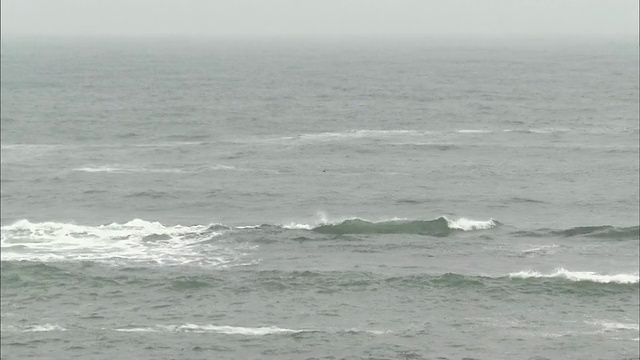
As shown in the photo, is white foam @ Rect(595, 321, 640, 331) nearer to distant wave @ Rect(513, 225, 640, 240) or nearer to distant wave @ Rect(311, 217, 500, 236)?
distant wave @ Rect(513, 225, 640, 240)

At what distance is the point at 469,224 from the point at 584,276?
13679 millimetres

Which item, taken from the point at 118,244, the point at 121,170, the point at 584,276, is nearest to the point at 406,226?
the point at 584,276

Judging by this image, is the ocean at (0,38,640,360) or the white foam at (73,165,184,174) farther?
the white foam at (73,165,184,174)

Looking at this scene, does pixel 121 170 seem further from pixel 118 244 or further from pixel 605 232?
pixel 605 232

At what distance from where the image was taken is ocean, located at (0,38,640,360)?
2272 inches

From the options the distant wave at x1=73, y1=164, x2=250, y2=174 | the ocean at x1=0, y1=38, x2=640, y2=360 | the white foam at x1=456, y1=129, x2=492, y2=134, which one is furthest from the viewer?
the white foam at x1=456, y1=129, x2=492, y2=134

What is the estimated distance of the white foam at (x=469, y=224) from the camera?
77938 mm

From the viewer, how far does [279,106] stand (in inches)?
5920

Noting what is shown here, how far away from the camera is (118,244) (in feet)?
244

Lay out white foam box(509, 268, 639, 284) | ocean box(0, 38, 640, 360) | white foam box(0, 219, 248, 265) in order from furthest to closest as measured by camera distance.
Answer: white foam box(0, 219, 248, 265) < white foam box(509, 268, 639, 284) < ocean box(0, 38, 640, 360)

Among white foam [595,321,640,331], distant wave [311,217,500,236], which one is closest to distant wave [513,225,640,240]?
distant wave [311,217,500,236]

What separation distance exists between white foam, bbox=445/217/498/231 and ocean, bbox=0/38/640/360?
29 cm

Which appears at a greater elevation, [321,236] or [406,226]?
[406,226]

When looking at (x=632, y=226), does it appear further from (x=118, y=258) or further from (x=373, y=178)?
(x=118, y=258)
